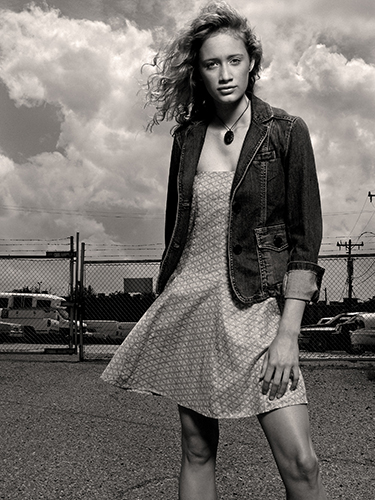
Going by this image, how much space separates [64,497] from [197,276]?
226 centimetres

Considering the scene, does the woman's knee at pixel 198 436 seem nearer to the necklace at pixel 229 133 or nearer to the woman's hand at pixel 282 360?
the woman's hand at pixel 282 360

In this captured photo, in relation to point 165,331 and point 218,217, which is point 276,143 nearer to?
point 218,217

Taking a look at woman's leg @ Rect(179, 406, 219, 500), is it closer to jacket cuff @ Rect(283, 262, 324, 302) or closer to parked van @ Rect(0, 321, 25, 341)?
jacket cuff @ Rect(283, 262, 324, 302)

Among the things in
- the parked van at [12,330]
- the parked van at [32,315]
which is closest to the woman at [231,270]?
the parked van at [12,330]

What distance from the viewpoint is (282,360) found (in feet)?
6.13

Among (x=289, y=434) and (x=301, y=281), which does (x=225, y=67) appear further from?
(x=289, y=434)

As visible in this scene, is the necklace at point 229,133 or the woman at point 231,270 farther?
the necklace at point 229,133

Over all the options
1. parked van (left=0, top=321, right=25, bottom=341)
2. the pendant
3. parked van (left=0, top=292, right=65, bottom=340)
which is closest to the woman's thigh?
the pendant

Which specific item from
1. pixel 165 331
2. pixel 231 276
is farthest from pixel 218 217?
pixel 165 331

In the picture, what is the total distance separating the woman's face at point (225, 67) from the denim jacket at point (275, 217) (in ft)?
0.45

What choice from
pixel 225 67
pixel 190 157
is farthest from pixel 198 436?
pixel 225 67

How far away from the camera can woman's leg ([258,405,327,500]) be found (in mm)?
1834

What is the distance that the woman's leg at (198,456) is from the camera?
214cm

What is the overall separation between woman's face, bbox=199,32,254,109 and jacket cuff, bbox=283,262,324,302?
0.60m
